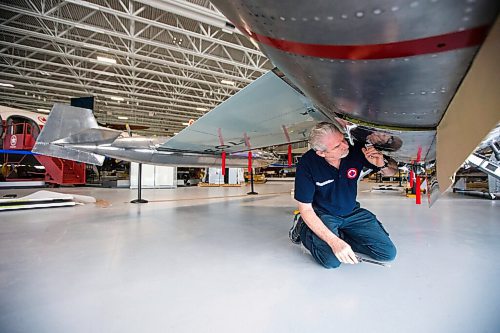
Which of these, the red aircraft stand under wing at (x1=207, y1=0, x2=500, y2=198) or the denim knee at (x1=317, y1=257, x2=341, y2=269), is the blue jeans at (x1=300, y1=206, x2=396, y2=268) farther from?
the red aircraft stand under wing at (x1=207, y1=0, x2=500, y2=198)

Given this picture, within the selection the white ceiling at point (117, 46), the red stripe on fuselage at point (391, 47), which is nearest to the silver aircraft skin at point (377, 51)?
the red stripe on fuselage at point (391, 47)

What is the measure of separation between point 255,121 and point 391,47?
269cm

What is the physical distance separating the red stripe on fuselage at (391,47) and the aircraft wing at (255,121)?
1.64 m

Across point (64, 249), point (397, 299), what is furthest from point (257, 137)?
point (397, 299)

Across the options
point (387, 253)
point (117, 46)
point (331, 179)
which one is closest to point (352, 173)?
point (331, 179)

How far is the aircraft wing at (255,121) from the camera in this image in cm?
260

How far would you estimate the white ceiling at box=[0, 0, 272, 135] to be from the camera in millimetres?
6761

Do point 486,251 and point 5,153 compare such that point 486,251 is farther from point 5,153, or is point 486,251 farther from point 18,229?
point 5,153

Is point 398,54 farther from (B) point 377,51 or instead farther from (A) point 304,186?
(A) point 304,186

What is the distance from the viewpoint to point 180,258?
74.6 inches

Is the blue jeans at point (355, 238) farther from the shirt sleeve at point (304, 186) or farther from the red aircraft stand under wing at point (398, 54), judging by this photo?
the red aircraft stand under wing at point (398, 54)

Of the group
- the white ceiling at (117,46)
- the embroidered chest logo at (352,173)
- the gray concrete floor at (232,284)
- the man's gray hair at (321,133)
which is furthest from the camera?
the white ceiling at (117,46)

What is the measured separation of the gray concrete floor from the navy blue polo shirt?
0.42 meters

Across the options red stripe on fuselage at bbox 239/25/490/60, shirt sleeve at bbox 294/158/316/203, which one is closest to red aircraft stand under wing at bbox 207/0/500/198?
red stripe on fuselage at bbox 239/25/490/60
